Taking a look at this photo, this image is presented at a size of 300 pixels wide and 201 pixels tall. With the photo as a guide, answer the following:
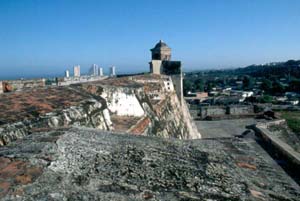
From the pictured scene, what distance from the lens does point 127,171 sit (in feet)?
7.09

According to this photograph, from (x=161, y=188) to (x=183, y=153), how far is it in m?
0.81

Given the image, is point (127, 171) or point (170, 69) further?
point (170, 69)

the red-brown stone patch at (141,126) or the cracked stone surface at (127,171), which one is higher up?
the cracked stone surface at (127,171)

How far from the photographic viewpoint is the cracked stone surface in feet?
6.03

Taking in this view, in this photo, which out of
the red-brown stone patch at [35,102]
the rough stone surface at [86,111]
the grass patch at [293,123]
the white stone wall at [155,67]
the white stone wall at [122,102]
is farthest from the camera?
the grass patch at [293,123]

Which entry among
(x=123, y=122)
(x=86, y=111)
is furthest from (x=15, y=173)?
(x=123, y=122)

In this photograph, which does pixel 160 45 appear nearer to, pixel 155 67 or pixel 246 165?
pixel 155 67

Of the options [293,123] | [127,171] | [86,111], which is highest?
[86,111]

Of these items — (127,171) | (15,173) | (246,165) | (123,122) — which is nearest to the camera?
(15,173)

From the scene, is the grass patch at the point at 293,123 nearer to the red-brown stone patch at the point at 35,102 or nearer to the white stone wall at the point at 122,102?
the white stone wall at the point at 122,102

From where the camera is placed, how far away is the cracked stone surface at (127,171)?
1.84 metres

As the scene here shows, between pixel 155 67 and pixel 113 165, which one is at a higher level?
pixel 155 67

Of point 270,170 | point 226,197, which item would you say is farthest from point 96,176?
point 270,170

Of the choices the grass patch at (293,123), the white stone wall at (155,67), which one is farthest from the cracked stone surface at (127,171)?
the grass patch at (293,123)
